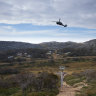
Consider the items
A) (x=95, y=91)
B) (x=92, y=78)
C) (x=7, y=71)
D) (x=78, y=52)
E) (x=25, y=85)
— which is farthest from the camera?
(x=78, y=52)

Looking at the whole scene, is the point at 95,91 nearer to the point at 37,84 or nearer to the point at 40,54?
the point at 37,84

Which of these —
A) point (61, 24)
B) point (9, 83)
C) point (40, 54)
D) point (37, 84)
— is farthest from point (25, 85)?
point (40, 54)

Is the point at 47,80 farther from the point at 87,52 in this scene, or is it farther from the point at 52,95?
the point at 87,52

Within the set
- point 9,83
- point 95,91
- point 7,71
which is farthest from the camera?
point 7,71

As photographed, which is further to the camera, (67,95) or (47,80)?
(47,80)

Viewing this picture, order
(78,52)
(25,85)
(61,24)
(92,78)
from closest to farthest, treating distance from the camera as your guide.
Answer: (61,24)
(25,85)
(92,78)
(78,52)

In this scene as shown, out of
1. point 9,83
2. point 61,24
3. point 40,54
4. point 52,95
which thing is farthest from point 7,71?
point 40,54

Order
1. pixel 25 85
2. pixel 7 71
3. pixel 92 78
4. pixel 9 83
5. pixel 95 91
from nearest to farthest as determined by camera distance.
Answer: pixel 95 91, pixel 25 85, pixel 92 78, pixel 9 83, pixel 7 71

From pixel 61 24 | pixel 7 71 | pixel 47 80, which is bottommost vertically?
pixel 7 71

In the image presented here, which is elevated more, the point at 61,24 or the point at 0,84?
the point at 61,24
